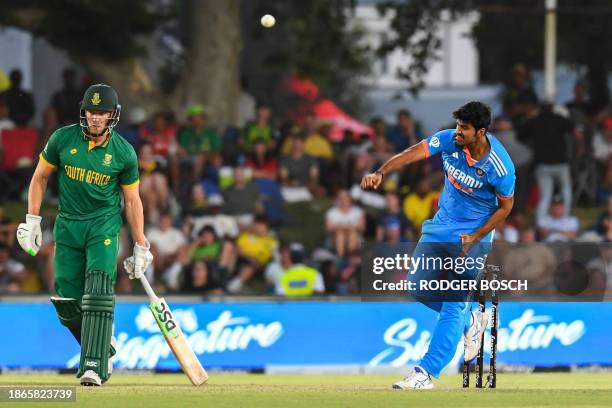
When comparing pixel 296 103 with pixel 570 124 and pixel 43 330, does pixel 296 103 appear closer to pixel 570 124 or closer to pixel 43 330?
pixel 570 124

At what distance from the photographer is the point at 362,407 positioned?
9273 mm

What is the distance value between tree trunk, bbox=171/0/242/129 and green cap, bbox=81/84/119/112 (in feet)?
43.1

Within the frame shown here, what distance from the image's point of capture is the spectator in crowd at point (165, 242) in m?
19.6

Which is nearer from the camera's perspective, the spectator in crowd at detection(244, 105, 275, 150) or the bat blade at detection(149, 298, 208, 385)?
the bat blade at detection(149, 298, 208, 385)

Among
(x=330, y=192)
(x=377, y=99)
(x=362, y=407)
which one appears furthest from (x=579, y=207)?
(x=377, y=99)

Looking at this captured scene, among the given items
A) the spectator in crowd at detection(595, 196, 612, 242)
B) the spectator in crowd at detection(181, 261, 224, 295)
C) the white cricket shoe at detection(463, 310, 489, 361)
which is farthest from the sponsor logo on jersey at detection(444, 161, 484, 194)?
the spectator in crowd at detection(595, 196, 612, 242)

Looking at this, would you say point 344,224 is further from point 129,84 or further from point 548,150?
point 129,84

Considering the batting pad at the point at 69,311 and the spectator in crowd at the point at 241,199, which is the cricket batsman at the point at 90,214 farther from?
the spectator in crowd at the point at 241,199

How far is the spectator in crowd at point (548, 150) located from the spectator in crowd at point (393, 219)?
79.9 inches

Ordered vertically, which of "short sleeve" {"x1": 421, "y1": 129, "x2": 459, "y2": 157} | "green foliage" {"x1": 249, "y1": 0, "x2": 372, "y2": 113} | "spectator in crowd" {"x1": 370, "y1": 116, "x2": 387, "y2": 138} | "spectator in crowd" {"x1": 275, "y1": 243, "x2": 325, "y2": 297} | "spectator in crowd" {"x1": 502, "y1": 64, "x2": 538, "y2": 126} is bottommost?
"spectator in crowd" {"x1": 275, "y1": 243, "x2": 325, "y2": 297}

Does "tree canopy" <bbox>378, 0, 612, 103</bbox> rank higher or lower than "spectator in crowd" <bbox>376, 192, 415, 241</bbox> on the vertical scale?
higher

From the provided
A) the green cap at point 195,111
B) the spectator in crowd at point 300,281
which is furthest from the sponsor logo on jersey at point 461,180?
the green cap at point 195,111

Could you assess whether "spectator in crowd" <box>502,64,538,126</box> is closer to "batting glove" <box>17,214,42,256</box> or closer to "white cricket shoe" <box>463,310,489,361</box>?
"white cricket shoe" <box>463,310,489,361</box>

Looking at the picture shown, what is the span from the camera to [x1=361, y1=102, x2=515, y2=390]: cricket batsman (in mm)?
10594
